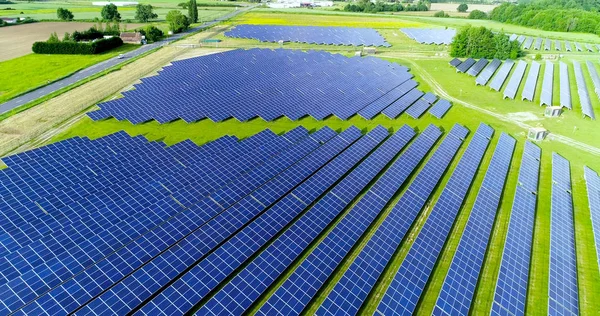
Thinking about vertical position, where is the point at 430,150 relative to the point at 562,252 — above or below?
above

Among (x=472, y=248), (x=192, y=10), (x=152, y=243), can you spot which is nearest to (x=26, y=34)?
(x=192, y=10)

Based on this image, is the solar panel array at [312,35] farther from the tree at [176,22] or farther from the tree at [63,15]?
the tree at [63,15]

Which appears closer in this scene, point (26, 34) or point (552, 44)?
point (26, 34)

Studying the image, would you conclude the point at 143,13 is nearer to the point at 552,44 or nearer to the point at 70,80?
the point at 70,80

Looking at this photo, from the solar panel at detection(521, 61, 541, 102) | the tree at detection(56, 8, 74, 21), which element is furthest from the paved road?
the solar panel at detection(521, 61, 541, 102)

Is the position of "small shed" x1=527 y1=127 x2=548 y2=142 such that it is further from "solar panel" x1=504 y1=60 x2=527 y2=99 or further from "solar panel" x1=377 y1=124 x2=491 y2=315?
"solar panel" x1=504 y1=60 x2=527 y2=99

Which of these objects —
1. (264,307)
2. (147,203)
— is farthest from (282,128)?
(264,307)
